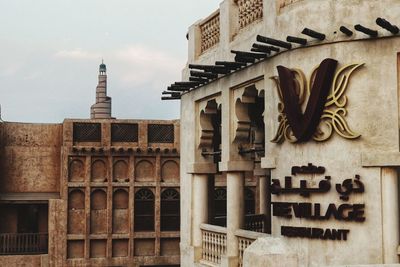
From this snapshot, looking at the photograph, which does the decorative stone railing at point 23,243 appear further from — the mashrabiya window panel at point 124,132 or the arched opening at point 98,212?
the mashrabiya window panel at point 124,132

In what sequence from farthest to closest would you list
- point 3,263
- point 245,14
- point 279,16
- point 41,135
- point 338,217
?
point 41,135
point 3,263
point 245,14
point 279,16
point 338,217

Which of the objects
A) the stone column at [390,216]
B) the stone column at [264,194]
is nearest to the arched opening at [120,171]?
the stone column at [264,194]

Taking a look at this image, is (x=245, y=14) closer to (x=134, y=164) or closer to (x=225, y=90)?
(x=225, y=90)

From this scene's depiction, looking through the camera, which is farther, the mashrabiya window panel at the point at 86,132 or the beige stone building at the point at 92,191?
the mashrabiya window panel at the point at 86,132

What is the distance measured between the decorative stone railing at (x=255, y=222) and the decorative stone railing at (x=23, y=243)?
1200cm

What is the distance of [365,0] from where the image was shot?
1175 centimetres

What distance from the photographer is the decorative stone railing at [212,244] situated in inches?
624

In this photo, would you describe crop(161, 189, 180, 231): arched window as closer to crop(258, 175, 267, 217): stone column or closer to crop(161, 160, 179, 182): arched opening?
crop(161, 160, 179, 182): arched opening

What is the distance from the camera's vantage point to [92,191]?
90.0 ft

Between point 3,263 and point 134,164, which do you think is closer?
point 3,263

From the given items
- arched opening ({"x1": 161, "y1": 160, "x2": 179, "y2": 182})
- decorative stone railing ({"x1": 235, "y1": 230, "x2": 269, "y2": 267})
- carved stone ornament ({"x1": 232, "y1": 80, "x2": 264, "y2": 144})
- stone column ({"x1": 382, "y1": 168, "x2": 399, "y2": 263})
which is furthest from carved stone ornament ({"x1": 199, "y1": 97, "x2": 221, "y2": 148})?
arched opening ({"x1": 161, "y1": 160, "x2": 179, "y2": 182})

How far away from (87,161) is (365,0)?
1788cm

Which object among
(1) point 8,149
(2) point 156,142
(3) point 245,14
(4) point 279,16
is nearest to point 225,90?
(3) point 245,14

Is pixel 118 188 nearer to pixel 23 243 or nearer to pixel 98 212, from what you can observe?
pixel 98 212
